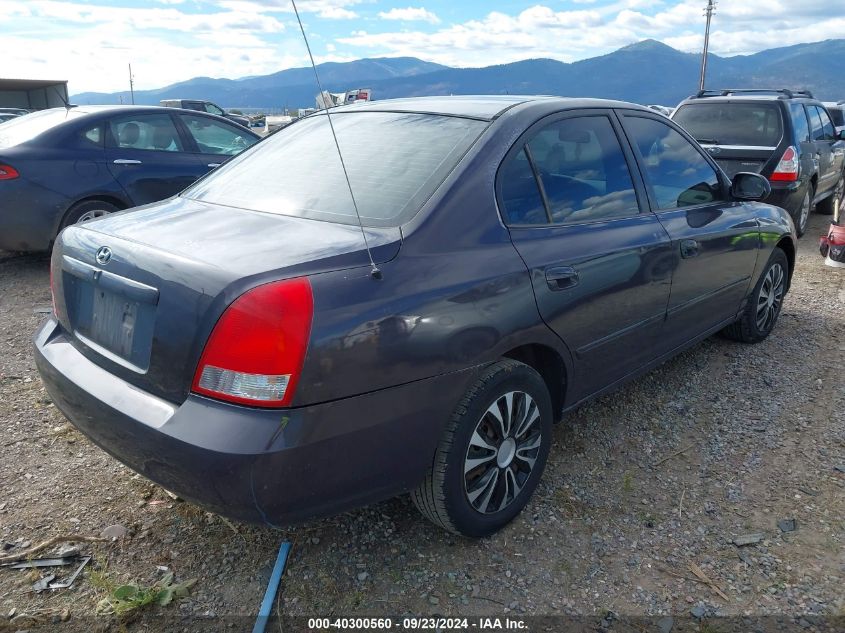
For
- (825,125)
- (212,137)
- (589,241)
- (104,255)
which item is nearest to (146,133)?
(212,137)

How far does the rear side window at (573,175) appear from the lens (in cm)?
262

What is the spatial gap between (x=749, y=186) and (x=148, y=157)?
5366mm

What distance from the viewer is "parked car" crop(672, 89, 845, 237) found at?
24.4 ft

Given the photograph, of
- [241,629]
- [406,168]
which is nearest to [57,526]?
[241,629]

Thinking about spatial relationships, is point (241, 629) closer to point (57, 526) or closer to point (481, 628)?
point (481, 628)

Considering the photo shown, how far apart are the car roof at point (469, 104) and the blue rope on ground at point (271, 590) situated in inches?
74.4

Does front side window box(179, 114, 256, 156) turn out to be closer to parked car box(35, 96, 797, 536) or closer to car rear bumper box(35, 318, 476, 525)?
parked car box(35, 96, 797, 536)

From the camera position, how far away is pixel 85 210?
603 cm

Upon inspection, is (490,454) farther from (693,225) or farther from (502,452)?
(693,225)

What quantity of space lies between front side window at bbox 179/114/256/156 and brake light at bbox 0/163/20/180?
1.83 m

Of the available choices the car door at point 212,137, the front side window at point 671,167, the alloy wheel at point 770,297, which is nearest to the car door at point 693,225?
the front side window at point 671,167

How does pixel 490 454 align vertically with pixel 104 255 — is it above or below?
below

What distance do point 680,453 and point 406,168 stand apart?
2022 mm

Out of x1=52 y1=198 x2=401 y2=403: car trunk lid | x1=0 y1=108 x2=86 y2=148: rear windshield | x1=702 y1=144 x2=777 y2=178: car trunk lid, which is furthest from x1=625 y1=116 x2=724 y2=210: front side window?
x1=0 y1=108 x2=86 y2=148: rear windshield
